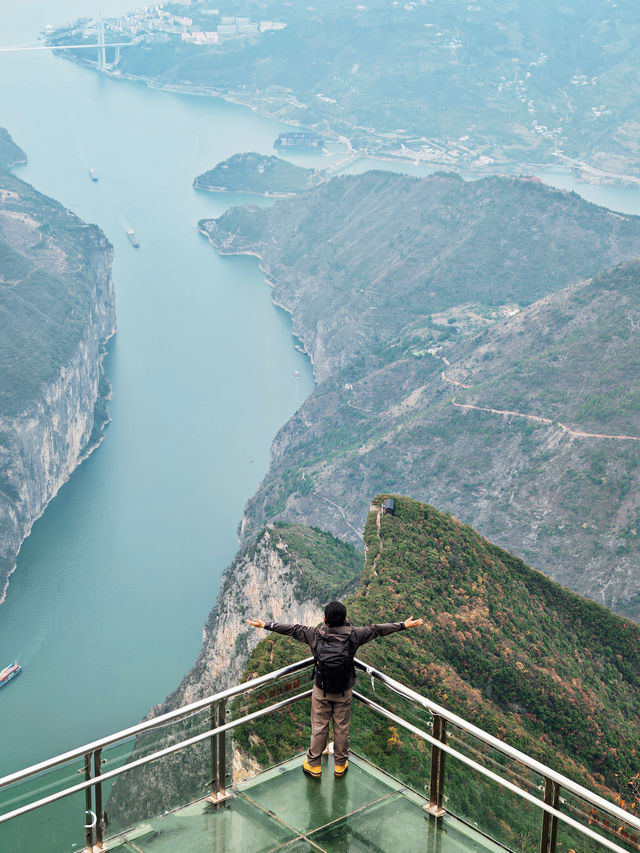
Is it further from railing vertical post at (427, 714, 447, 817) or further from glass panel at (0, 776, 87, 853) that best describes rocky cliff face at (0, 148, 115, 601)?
railing vertical post at (427, 714, 447, 817)

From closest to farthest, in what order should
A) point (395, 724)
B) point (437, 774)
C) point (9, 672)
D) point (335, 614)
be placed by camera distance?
point (437, 774) < point (395, 724) < point (335, 614) < point (9, 672)

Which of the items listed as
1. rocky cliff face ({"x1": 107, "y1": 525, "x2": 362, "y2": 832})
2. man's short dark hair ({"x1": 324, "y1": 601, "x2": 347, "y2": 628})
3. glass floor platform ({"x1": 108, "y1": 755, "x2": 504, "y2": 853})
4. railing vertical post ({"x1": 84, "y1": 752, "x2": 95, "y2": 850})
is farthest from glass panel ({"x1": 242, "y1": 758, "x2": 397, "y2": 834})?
rocky cliff face ({"x1": 107, "y1": 525, "x2": 362, "y2": 832})

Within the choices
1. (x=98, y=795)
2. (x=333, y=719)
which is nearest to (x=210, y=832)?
(x=98, y=795)

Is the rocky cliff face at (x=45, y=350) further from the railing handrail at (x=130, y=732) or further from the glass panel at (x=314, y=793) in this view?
the railing handrail at (x=130, y=732)

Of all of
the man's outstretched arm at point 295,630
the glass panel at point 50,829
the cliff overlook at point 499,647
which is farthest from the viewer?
the cliff overlook at point 499,647

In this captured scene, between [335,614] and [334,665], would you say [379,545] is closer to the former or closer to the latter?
[335,614]

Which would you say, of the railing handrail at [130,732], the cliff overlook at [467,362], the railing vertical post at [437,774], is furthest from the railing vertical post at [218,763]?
the cliff overlook at [467,362]

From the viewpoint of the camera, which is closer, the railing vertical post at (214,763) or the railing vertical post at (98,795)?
the railing vertical post at (98,795)
